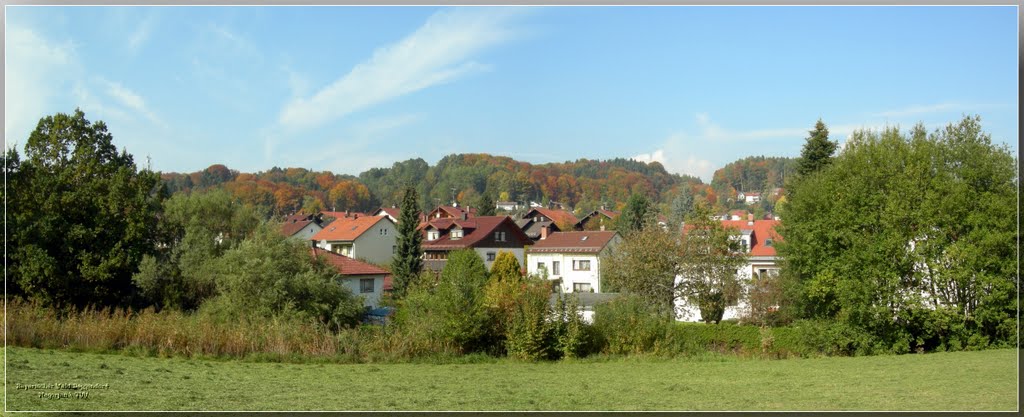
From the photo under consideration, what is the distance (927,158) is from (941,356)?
6.46 metres

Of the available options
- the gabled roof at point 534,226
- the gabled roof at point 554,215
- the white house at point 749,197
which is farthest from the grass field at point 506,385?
the white house at point 749,197

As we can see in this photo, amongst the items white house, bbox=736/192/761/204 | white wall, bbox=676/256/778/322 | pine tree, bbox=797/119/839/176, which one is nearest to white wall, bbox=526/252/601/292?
white wall, bbox=676/256/778/322

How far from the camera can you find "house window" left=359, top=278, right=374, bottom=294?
3866cm

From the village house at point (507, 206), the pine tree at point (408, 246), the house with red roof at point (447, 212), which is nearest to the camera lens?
the pine tree at point (408, 246)

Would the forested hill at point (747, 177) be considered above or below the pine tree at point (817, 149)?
above

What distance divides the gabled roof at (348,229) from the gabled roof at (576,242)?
498 inches

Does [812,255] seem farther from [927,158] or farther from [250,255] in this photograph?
[250,255]

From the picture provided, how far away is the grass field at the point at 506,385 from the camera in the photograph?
1142 centimetres

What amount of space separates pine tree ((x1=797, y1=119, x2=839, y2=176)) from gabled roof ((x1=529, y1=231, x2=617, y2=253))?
16.8 m

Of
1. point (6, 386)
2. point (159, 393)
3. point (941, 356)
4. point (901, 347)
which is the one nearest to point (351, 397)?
point (159, 393)

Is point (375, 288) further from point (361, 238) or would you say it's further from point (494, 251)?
point (494, 251)

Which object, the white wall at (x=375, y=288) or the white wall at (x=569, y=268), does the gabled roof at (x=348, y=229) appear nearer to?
the white wall at (x=569, y=268)

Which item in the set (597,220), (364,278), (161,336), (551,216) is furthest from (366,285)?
(597,220)

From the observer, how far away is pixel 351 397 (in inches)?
492
